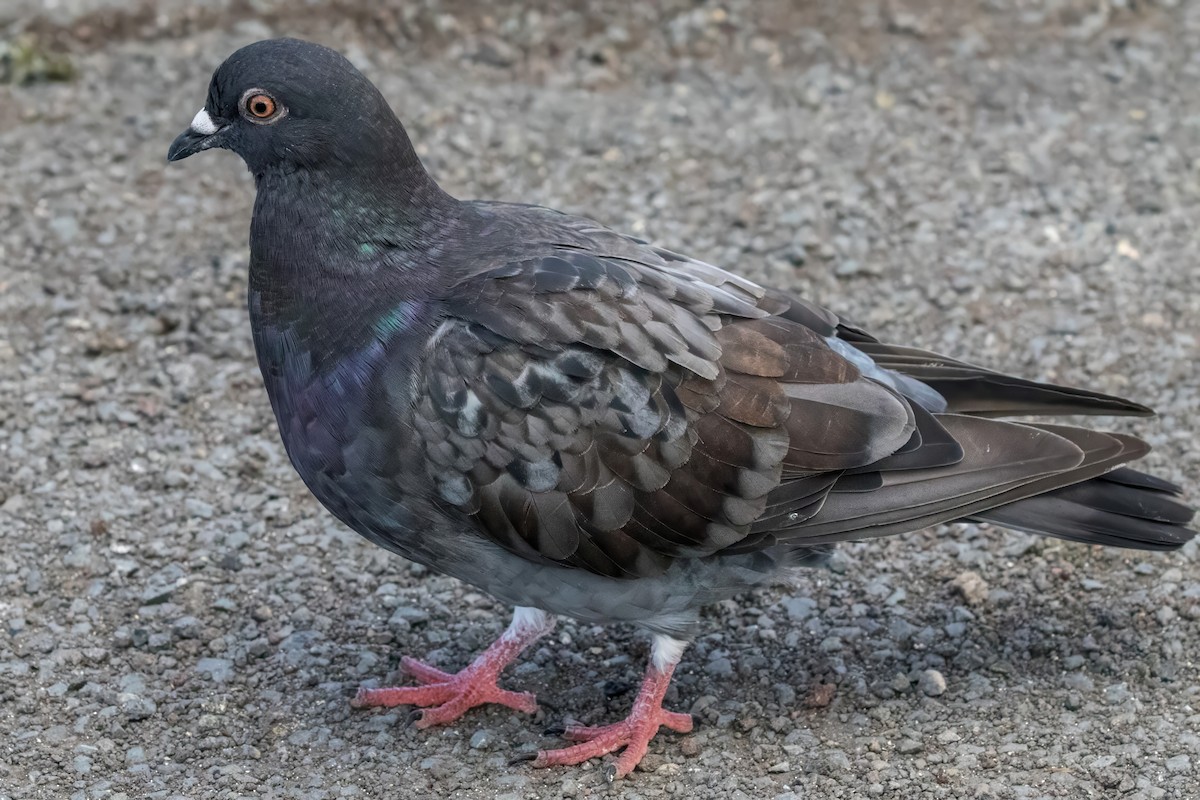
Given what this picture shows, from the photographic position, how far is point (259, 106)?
5148 millimetres

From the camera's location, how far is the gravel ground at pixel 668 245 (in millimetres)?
5453

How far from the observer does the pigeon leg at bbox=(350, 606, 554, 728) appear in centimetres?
567

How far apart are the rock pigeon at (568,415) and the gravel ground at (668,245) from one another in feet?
2.08

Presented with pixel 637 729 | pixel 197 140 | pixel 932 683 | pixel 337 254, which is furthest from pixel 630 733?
pixel 197 140

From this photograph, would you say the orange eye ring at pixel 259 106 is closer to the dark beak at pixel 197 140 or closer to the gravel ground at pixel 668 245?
the dark beak at pixel 197 140

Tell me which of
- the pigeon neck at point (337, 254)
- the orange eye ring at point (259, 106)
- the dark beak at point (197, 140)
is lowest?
the pigeon neck at point (337, 254)

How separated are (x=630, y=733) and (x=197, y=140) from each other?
271 cm

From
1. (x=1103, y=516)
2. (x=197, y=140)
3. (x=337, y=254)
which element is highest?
(x=197, y=140)

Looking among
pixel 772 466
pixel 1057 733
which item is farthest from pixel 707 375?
pixel 1057 733

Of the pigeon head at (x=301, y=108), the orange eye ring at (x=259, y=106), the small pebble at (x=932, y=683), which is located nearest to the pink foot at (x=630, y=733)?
the small pebble at (x=932, y=683)

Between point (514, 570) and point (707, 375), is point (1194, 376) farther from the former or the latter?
point (514, 570)

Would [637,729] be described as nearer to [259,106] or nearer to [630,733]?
[630,733]

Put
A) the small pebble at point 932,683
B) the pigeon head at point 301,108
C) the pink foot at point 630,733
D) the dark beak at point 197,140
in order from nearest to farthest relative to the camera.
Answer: the pigeon head at point 301,108 < the dark beak at point 197,140 < the pink foot at point 630,733 < the small pebble at point 932,683

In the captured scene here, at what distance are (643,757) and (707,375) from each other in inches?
59.0
